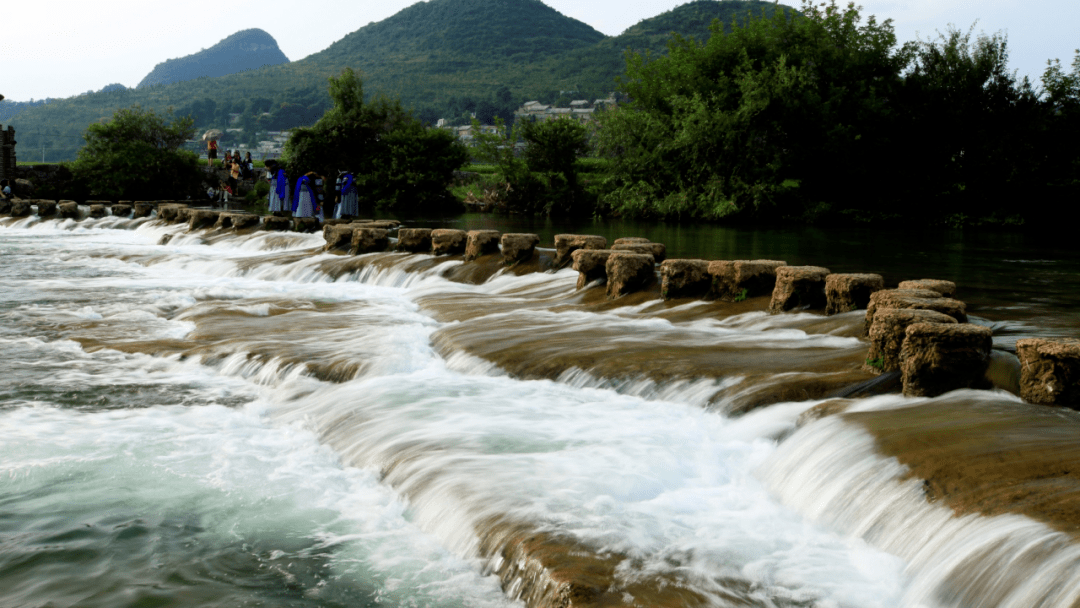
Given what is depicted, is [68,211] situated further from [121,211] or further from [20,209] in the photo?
[20,209]

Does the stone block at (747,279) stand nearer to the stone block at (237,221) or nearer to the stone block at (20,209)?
the stone block at (237,221)

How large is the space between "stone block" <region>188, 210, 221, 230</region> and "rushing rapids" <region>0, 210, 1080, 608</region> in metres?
14.8

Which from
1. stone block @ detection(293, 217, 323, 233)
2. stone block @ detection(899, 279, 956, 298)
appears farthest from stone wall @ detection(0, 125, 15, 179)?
stone block @ detection(899, 279, 956, 298)

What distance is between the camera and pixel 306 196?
76.5ft

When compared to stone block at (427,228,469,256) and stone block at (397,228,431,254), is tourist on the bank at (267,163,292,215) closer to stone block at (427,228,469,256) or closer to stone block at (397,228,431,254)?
stone block at (397,228,431,254)

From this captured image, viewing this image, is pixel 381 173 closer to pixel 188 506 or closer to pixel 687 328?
pixel 687 328

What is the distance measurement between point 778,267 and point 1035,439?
16.4 ft

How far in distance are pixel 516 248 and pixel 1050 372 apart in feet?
29.1

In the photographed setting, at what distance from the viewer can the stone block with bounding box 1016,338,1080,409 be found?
533 centimetres

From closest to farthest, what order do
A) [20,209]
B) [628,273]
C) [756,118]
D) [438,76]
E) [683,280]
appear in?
[683,280]
[628,273]
[20,209]
[756,118]
[438,76]

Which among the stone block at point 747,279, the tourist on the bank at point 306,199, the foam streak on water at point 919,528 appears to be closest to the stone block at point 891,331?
the foam streak on water at point 919,528

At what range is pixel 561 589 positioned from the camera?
12.1ft

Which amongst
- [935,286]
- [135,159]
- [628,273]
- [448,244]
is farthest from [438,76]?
[935,286]

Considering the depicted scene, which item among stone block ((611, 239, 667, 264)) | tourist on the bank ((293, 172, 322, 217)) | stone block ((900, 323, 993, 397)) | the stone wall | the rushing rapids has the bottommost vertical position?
the rushing rapids
